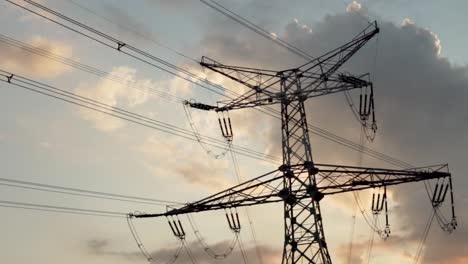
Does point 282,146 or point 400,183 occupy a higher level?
point 282,146

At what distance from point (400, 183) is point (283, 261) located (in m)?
7.96

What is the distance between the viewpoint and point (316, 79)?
3512 centimetres

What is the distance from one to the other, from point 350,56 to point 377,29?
7.28ft

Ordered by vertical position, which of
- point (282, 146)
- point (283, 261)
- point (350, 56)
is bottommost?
point (283, 261)

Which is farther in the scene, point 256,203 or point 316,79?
point 316,79

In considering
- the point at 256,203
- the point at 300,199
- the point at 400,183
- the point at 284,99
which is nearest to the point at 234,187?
the point at 256,203

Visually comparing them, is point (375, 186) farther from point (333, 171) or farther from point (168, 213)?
point (168, 213)

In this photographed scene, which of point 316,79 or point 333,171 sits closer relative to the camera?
point 333,171

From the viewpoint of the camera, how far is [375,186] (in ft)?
107

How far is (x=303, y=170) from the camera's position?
106ft

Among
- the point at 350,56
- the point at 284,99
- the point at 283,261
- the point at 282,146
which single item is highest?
the point at 350,56

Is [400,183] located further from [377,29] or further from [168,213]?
[168,213]

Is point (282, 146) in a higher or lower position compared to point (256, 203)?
higher

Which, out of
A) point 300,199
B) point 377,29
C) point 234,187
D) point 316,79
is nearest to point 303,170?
point 300,199
